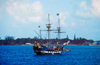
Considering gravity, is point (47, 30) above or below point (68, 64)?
above

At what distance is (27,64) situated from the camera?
7319 centimetres

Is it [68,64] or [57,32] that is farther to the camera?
[57,32]

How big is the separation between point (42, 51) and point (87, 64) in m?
37.8

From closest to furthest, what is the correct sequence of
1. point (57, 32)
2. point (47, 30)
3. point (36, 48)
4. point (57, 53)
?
point (36, 48) < point (57, 53) < point (47, 30) < point (57, 32)

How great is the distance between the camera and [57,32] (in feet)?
427

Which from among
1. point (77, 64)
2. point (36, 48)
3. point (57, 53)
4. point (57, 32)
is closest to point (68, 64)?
point (77, 64)

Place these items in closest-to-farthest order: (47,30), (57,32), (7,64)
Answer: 1. (7,64)
2. (47,30)
3. (57,32)

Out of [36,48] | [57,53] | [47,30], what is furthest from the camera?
[47,30]

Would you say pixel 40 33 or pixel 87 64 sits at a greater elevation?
pixel 40 33

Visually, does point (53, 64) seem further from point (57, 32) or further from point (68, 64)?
point (57, 32)

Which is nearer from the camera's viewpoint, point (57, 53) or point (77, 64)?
point (77, 64)

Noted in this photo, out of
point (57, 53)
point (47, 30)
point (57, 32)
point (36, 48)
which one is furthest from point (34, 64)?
point (57, 32)

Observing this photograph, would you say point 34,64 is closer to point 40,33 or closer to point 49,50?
point 49,50

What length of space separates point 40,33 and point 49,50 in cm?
2033
